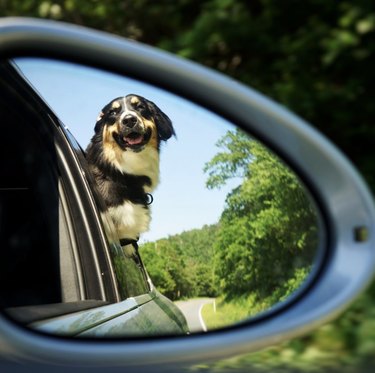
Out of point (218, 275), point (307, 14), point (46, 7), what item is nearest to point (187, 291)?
point (218, 275)

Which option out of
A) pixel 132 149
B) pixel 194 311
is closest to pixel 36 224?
pixel 132 149

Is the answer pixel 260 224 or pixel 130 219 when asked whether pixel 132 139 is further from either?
pixel 260 224

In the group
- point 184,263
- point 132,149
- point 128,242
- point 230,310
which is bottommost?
point 230,310

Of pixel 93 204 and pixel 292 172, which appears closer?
pixel 292 172

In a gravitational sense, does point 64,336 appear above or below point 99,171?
below

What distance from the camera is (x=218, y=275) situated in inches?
58.9

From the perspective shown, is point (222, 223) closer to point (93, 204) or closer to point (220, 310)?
point (220, 310)

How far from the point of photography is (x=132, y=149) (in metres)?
1.62

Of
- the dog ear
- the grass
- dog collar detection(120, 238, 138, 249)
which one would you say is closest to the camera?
the grass

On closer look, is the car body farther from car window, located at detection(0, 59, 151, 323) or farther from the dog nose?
the dog nose

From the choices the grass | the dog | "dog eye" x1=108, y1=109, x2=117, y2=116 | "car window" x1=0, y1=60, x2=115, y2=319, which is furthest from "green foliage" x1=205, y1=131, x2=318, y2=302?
"car window" x1=0, y1=60, x2=115, y2=319

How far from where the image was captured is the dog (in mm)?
1576

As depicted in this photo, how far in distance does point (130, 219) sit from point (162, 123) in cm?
21

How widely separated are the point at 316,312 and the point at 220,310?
0.22 m
